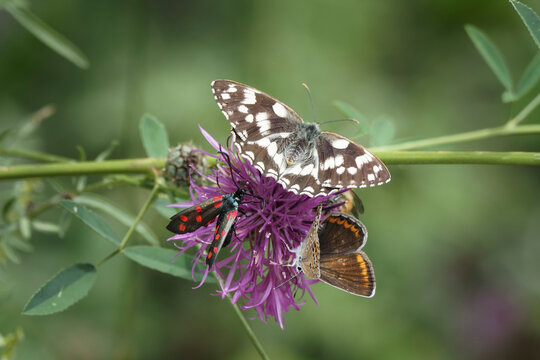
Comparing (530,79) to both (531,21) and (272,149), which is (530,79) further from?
(272,149)

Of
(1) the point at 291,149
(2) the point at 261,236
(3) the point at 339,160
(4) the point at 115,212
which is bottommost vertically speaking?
(2) the point at 261,236

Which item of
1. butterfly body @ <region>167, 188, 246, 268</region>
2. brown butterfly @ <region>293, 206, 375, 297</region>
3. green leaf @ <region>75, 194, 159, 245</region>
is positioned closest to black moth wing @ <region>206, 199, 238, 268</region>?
butterfly body @ <region>167, 188, 246, 268</region>

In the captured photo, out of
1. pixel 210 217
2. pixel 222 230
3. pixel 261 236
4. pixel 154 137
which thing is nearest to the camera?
pixel 222 230

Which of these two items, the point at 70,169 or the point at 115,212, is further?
the point at 115,212

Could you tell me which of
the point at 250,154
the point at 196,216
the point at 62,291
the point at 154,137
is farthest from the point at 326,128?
the point at 62,291

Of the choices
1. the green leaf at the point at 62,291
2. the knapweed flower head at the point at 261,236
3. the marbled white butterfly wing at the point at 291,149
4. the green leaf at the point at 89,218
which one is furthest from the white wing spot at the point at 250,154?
the green leaf at the point at 62,291

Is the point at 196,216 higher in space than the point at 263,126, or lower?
lower

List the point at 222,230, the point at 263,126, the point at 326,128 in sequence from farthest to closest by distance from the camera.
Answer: the point at 326,128 < the point at 263,126 < the point at 222,230

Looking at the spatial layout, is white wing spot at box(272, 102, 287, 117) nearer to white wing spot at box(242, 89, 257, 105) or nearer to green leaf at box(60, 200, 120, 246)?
white wing spot at box(242, 89, 257, 105)

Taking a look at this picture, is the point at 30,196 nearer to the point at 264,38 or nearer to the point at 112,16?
the point at 112,16
